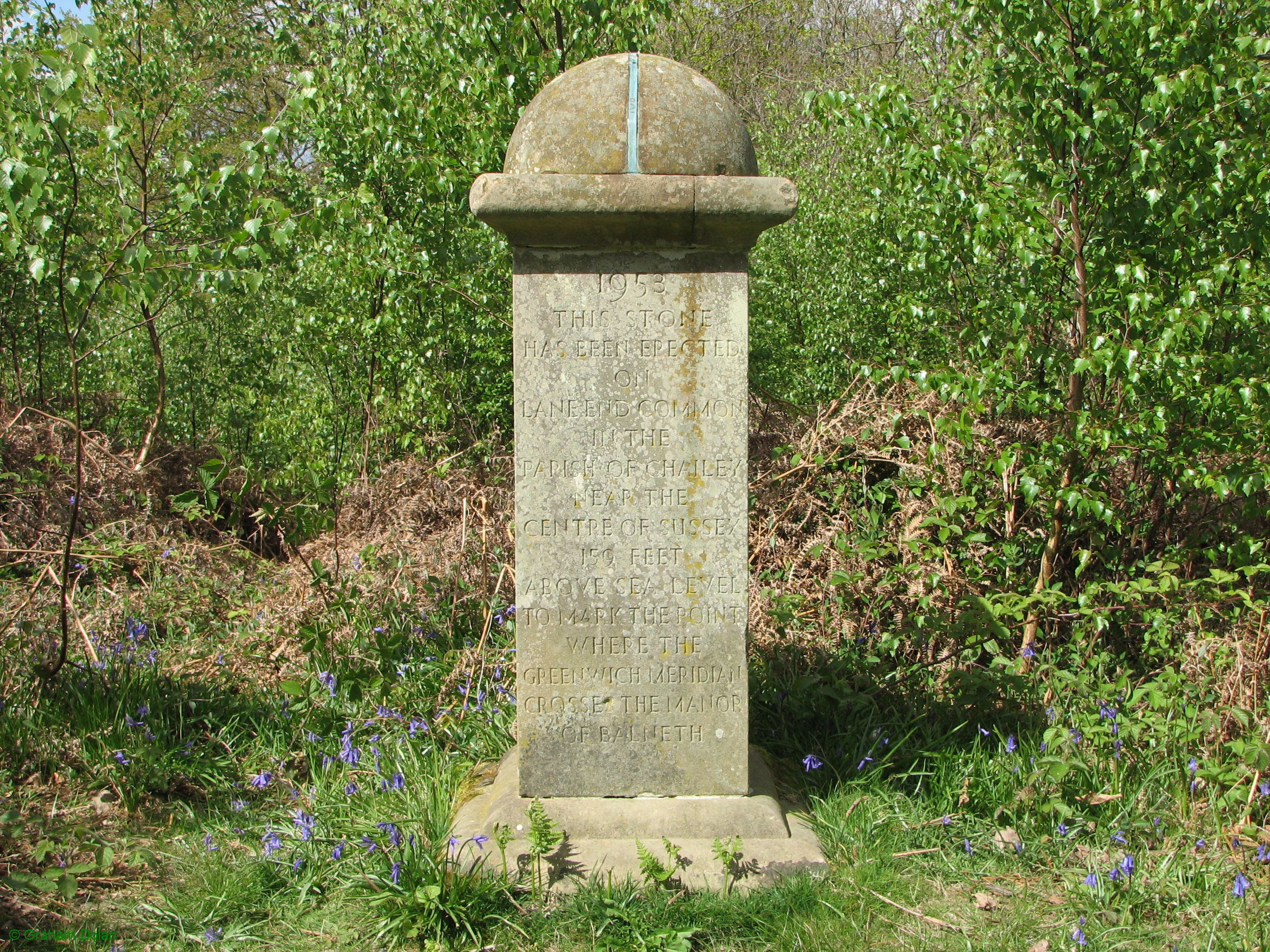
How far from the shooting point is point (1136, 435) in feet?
14.6

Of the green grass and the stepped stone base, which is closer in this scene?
the green grass

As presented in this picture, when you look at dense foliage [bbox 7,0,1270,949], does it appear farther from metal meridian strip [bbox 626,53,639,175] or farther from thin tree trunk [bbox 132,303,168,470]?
metal meridian strip [bbox 626,53,639,175]

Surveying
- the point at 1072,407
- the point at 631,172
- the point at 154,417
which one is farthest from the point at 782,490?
the point at 154,417

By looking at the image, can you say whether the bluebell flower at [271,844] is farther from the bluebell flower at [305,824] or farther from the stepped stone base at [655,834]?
the stepped stone base at [655,834]

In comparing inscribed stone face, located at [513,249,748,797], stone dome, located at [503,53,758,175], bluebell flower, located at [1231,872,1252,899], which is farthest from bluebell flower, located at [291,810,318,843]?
bluebell flower, located at [1231,872,1252,899]

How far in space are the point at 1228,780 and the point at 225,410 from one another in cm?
695

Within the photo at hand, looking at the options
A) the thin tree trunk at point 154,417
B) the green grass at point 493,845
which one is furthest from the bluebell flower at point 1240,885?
the thin tree trunk at point 154,417

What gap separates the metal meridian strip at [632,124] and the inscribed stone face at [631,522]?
260mm

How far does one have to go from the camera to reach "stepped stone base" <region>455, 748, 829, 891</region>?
296 cm

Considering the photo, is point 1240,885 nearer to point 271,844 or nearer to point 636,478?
point 636,478

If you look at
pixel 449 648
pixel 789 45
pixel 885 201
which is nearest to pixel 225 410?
pixel 449 648

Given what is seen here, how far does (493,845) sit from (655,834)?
0.47 meters

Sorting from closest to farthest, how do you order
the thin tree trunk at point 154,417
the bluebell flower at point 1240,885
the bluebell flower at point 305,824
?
the bluebell flower at point 1240,885 → the bluebell flower at point 305,824 → the thin tree trunk at point 154,417

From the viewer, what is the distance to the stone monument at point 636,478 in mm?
2941
